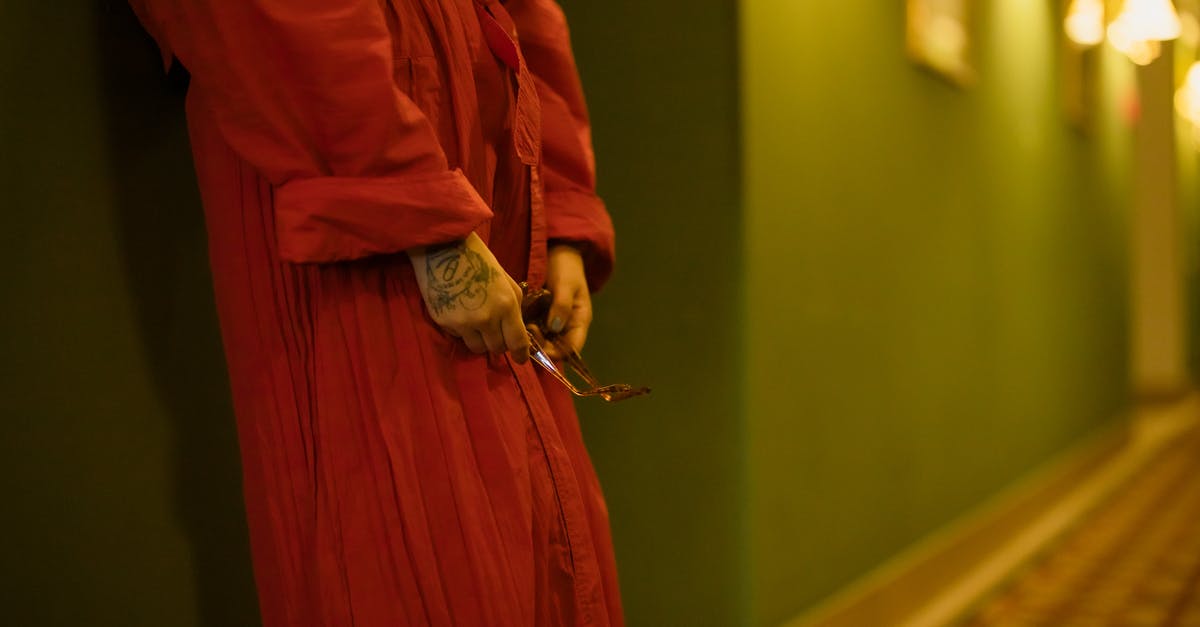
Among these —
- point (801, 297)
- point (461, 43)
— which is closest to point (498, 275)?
point (461, 43)

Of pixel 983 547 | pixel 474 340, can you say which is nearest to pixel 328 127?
pixel 474 340

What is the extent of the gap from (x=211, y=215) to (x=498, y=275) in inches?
9.7

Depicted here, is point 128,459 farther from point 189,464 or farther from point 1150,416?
point 1150,416

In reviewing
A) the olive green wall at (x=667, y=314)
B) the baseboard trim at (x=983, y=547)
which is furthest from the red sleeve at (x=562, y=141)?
the baseboard trim at (x=983, y=547)

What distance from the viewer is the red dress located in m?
0.88

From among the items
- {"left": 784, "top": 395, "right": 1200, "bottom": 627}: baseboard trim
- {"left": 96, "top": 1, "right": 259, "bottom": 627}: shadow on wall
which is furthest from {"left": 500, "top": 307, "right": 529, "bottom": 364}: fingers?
{"left": 784, "top": 395, "right": 1200, "bottom": 627}: baseboard trim

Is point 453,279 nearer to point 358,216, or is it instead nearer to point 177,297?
point 358,216

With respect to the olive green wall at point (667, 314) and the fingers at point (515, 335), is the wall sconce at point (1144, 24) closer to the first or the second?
the olive green wall at point (667, 314)

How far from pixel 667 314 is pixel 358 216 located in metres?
1.06

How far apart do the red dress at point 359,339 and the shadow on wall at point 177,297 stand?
0.17 meters

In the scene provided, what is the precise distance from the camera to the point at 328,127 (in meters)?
0.88

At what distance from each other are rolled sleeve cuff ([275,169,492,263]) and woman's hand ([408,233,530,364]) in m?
0.03

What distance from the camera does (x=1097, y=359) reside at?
4.74 metres

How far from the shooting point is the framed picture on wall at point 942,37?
2629 mm
